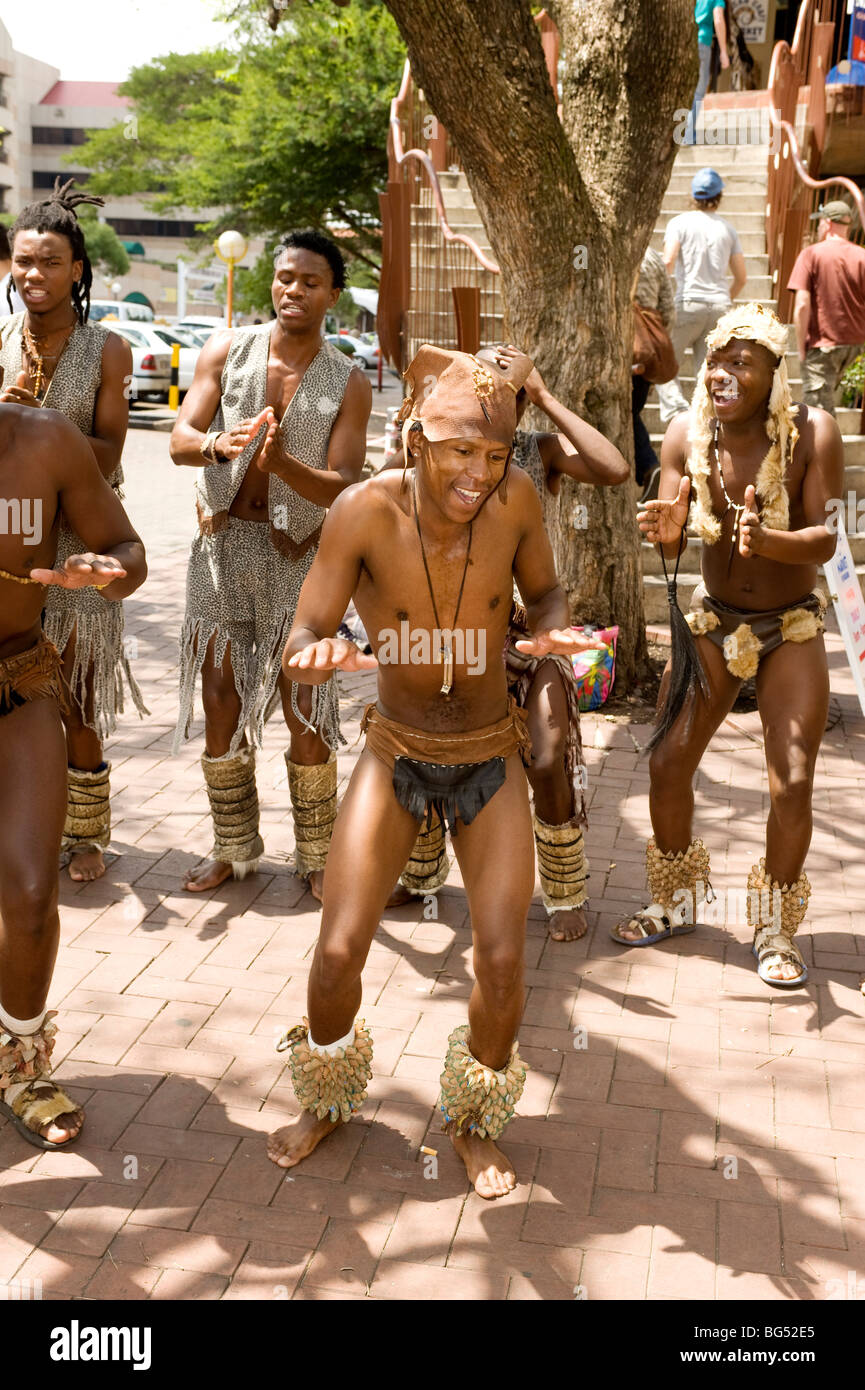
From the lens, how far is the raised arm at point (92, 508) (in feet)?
11.6

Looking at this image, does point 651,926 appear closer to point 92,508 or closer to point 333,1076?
A: point 333,1076

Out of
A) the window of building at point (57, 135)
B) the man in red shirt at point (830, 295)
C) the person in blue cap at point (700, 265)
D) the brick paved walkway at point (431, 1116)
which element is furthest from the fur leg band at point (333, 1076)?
the window of building at point (57, 135)

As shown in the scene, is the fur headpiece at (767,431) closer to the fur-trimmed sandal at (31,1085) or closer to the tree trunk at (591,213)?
the tree trunk at (591,213)

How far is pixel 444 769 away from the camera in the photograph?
3.49 meters

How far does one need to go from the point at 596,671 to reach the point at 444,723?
4.00m

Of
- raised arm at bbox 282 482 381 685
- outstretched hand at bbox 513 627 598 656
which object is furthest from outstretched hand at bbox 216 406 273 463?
outstretched hand at bbox 513 627 598 656

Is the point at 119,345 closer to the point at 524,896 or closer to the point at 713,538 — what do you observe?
the point at 713,538

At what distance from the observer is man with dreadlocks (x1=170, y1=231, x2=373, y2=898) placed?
4.85m

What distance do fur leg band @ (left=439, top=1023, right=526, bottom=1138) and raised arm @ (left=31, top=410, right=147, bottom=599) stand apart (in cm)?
155

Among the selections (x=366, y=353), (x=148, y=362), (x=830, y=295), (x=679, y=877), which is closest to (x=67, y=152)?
(x=366, y=353)

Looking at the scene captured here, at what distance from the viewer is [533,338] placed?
7113mm

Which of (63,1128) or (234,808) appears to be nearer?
(63,1128)

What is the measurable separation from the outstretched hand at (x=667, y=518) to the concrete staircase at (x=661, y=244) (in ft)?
16.5
